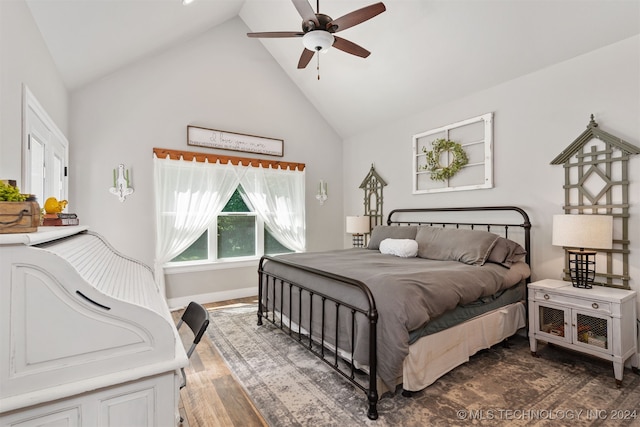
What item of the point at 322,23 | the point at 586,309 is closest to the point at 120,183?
the point at 322,23

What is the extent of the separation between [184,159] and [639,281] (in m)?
4.79

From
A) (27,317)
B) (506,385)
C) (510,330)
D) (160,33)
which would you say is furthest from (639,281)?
(160,33)

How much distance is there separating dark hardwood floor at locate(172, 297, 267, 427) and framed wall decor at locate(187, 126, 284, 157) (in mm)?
2780

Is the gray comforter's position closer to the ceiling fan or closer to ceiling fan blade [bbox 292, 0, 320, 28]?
the ceiling fan

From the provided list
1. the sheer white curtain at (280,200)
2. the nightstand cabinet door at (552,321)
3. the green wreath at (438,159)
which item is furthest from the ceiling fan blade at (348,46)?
the nightstand cabinet door at (552,321)

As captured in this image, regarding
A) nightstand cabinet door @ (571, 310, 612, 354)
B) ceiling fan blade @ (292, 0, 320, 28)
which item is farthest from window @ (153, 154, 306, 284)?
nightstand cabinet door @ (571, 310, 612, 354)

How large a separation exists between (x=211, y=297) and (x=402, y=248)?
2.74 metres

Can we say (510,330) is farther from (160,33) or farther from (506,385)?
(160,33)

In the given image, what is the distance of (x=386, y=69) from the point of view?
3.97 m

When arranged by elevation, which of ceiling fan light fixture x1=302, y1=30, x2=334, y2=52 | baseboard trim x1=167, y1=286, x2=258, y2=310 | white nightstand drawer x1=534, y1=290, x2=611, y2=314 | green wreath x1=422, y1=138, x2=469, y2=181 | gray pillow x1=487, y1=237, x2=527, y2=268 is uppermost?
ceiling fan light fixture x1=302, y1=30, x2=334, y2=52

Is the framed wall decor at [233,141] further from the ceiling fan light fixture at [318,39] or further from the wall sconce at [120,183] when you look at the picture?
the ceiling fan light fixture at [318,39]

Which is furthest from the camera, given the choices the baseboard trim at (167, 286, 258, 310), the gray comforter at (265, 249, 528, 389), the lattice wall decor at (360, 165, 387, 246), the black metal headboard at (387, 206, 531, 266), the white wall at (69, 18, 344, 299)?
the lattice wall decor at (360, 165, 387, 246)

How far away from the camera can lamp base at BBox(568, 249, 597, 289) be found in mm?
2553

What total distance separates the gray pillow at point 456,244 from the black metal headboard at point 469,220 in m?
0.45
